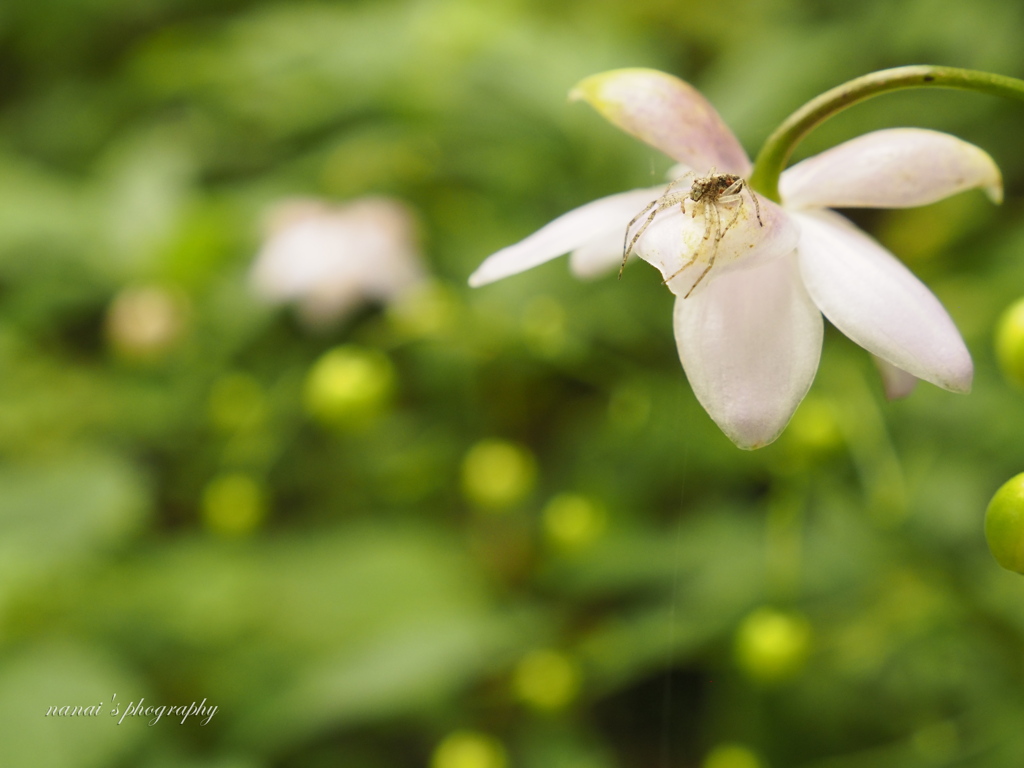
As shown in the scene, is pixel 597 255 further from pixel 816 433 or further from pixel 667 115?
pixel 816 433

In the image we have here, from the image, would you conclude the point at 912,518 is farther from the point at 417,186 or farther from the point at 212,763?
the point at 417,186

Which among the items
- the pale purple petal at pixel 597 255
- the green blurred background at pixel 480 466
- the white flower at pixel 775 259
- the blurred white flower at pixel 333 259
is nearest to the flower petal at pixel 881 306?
the white flower at pixel 775 259

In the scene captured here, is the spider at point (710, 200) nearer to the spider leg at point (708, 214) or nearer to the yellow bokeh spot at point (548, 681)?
the spider leg at point (708, 214)

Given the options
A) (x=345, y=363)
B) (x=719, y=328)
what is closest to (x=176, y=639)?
(x=345, y=363)

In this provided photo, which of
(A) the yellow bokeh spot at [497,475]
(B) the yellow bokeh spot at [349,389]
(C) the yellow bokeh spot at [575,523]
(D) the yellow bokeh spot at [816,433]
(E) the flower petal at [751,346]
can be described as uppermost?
(E) the flower petal at [751,346]

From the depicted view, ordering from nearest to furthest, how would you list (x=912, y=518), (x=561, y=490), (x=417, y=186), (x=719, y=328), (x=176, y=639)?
(x=719, y=328), (x=912, y=518), (x=176, y=639), (x=561, y=490), (x=417, y=186)

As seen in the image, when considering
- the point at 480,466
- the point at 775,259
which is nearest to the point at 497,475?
the point at 480,466

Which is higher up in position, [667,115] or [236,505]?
[667,115]
